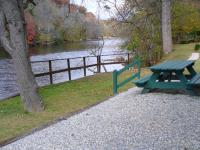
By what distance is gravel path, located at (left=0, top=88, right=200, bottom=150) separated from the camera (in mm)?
5591

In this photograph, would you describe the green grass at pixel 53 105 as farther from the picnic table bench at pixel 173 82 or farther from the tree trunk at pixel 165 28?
the tree trunk at pixel 165 28

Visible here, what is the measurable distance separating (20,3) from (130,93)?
346cm

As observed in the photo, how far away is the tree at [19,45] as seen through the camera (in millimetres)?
8672

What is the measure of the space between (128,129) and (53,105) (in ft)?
12.2

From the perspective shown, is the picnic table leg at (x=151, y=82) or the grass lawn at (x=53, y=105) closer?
the grass lawn at (x=53, y=105)

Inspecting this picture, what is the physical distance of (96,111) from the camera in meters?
8.05

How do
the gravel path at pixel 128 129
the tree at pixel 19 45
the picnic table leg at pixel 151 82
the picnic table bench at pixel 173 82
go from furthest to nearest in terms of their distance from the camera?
the picnic table leg at pixel 151 82
the picnic table bench at pixel 173 82
the tree at pixel 19 45
the gravel path at pixel 128 129

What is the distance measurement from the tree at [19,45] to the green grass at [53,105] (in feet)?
1.16

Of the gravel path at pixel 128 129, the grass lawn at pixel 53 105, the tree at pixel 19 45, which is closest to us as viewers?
the gravel path at pixel 128 129

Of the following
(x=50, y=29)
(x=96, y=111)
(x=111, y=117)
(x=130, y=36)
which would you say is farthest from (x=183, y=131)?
(x=50, y=29)

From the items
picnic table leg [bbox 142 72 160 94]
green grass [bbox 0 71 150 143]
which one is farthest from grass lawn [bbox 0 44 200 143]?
picnic table leg [bbox 142 72 160 94]

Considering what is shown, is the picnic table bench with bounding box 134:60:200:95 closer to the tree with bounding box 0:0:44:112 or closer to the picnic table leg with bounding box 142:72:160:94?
the picnic table leg with bounding box 142:72:160:94

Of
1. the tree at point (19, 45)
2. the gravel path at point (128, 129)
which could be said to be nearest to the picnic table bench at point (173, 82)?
the gravel path at point (128, 129)

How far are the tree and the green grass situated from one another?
0.35m
